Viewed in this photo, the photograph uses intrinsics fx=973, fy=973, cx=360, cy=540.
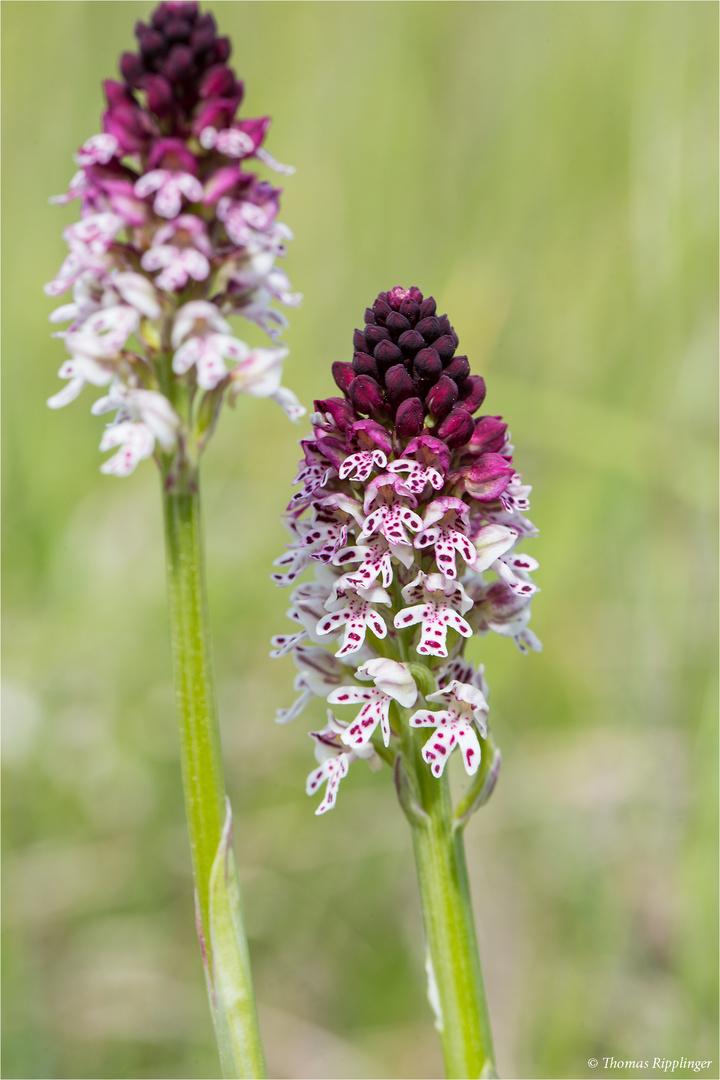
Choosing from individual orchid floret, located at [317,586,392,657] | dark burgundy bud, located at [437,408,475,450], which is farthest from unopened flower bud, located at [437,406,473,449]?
individual orchid floret, located at [317,586,392,657]

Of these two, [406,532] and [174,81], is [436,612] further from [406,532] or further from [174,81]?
[174,81]

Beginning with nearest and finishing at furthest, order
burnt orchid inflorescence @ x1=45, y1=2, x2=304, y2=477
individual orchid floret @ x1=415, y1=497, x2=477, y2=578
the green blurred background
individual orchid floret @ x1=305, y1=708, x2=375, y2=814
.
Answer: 1. burnt orchid inflorescence @ x1=45, y1=2, x2=304, y2=477
2. individual orchid floret @ x1=415, y1=497, x2=477, y2=578
3. individual orchid floret @ x1=305, y1=708, x2=375, y2=814
4. the green blurred background

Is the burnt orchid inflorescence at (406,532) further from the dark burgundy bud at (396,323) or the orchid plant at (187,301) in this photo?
the orchid plant at (187,301)

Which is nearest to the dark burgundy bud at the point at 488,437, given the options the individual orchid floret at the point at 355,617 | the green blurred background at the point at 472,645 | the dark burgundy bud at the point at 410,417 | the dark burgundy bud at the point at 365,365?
the dark burgundy bud at the point at 410,417

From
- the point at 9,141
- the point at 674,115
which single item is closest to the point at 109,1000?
the point at 674,115

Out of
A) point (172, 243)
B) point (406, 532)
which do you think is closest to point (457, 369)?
point (406, 532)

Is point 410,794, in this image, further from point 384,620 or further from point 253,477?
point 253,477

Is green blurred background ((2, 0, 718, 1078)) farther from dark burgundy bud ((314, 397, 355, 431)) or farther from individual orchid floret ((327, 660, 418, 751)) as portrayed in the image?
dark burgundy bud ((314, 397, 355, 431))
